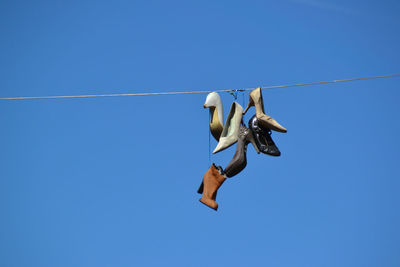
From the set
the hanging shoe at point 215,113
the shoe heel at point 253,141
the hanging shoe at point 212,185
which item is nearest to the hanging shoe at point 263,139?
the shoe heel at point 253,141

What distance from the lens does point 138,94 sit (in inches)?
341

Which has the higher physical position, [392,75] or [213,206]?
[392,75]

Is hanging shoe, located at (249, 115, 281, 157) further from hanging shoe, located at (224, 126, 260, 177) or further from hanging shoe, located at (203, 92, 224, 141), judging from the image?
hanging shoe, located at (203, 92, 224, 141)

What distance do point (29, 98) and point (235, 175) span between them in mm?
2610

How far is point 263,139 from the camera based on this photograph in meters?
8.44

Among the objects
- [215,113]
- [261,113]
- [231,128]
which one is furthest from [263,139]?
[215,113]

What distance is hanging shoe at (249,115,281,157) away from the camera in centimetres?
837

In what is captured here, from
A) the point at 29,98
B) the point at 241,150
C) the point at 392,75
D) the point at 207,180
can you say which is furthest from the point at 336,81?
the point at 29,98

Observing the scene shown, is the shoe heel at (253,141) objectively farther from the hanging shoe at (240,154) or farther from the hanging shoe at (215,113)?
the hanging shoe at (215,113)

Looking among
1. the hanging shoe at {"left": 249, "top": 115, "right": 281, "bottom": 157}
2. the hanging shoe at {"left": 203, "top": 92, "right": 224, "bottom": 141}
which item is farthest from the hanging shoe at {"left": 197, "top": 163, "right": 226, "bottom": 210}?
the hanging shoe at {"left": 249, "top": 115, "right": 281, "bottom": 157}

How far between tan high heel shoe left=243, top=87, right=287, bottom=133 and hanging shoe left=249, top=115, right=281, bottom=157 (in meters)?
0.10

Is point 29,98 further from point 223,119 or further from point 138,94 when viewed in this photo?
point 223,119

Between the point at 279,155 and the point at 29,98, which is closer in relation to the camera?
the point at 279,155

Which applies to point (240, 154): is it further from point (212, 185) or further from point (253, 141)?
point (212, 185)
